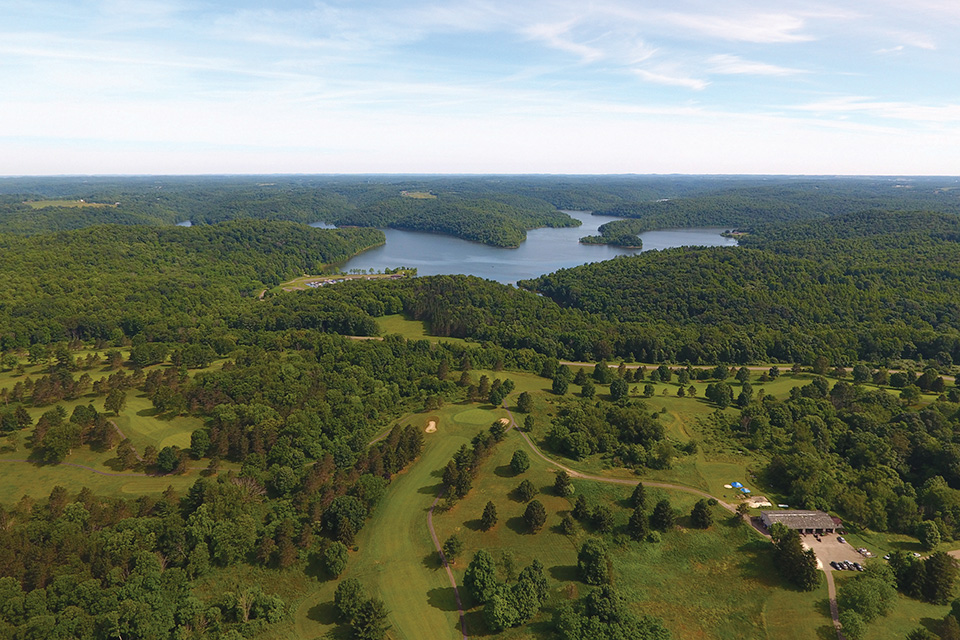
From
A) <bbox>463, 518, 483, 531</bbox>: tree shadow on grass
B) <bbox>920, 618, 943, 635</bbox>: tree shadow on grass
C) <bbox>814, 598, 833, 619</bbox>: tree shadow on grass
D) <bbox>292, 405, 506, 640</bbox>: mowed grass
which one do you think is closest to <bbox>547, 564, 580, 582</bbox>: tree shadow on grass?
<bbox>463, 518, 483, 531</bbox>: tree shadow on grass

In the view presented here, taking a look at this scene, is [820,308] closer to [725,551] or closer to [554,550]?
[725,551]

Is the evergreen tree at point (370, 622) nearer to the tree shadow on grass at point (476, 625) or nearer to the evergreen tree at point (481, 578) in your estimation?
the tree shadow on grass at point (476, 625)

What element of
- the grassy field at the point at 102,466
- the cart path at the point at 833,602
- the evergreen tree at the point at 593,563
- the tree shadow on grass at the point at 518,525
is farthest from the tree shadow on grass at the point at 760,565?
the grassy field at the point at 102,466

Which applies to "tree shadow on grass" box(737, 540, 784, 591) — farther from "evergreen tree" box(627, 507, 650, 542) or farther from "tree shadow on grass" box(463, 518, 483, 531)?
"tree shadow on grass" box(463, 518, 483, 531)

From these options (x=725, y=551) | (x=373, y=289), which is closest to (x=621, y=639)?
(x=725, y=551)

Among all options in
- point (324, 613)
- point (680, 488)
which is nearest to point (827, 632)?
point (680, 488)

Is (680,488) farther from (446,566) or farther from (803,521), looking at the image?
(446,566)

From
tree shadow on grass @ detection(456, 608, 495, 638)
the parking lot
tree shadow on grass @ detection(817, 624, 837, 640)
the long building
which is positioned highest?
the long building
